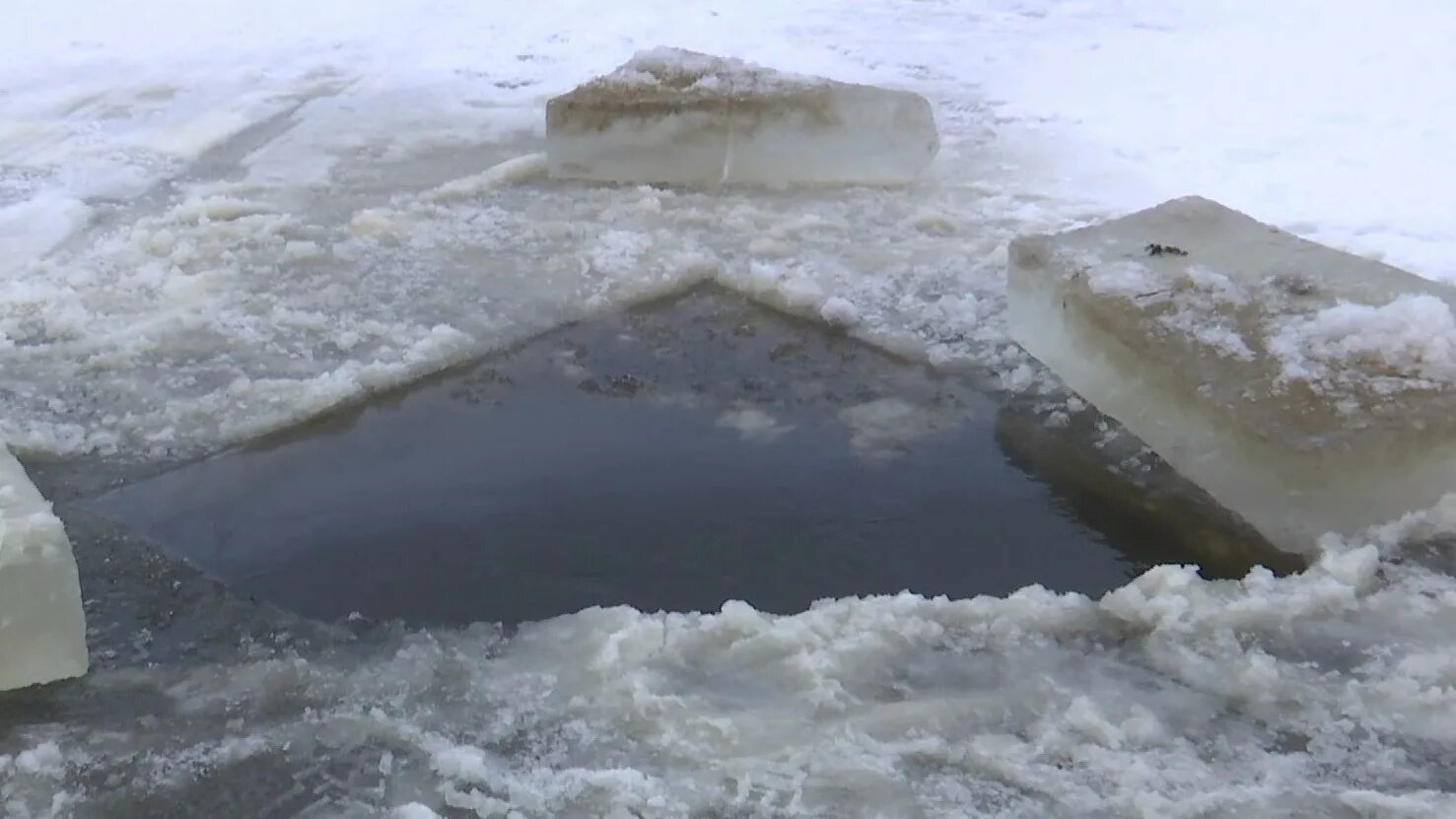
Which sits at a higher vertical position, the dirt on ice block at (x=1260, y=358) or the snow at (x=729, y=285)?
the dirt on ice block at (x=1260, y=358)

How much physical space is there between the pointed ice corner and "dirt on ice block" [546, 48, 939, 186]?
2.91 meters

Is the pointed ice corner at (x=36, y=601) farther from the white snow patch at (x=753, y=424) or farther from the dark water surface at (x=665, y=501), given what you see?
the white snow patch at (x=753, y=424)

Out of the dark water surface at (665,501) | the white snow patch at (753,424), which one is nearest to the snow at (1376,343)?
the dark water surface at (665,501)

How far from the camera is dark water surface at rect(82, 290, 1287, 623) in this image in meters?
2.57

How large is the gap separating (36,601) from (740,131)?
10.3 feet

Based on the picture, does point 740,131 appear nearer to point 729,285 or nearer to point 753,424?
point 729,285

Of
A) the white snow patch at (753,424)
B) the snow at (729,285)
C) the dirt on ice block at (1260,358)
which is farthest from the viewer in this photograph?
the white snow patch at (753,424)

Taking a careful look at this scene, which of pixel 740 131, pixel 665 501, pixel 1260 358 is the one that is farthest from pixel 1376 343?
pixel 740 131

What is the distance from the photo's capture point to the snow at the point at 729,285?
2057 millimetres

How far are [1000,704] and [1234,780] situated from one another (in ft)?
1.22

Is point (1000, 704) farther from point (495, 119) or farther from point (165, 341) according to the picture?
point (495, 119)

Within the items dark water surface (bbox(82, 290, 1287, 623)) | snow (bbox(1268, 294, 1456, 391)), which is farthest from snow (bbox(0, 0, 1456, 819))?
dark water surface (bbox(82, 290, 1287, 623))

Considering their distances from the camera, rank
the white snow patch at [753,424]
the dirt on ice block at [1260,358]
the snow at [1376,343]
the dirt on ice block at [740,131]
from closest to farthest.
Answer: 1. the dirt on ice block at [1260,358]
2. the snow at [1376,343]
3. the white snow patch at [753,424]
4. the dirt on ice block at [740,131]

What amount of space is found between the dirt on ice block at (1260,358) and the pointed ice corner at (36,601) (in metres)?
2.17
